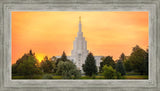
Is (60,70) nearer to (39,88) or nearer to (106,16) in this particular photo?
(39,88)

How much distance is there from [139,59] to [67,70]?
123 cm

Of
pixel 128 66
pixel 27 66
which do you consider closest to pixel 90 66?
pixel 128 66

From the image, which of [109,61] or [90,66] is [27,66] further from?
[109,61]

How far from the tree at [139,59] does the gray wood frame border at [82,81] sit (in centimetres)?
14

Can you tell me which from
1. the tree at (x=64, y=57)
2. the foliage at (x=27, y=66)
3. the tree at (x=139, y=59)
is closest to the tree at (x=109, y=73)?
the tree at (x=139, y=59)

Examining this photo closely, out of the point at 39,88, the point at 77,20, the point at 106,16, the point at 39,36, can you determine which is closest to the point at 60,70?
the point at 39,88

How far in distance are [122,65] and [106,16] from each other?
869 millimetres

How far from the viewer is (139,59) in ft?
10.6

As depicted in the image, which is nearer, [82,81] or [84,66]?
[82,81]

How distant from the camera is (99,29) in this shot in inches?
129

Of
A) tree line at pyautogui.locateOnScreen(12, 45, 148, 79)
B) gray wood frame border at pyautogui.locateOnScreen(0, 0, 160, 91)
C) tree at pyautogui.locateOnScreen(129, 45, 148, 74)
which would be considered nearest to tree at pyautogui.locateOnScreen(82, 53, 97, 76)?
tree line at pyautogui.locateOnScreen(12, 45, 148, 79)

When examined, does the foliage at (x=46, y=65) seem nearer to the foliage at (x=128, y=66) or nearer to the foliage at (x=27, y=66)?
the foliage at (x=27, y=66)

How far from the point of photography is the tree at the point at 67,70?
3270 millimetres

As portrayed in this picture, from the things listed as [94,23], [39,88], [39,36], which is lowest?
[39,88]
